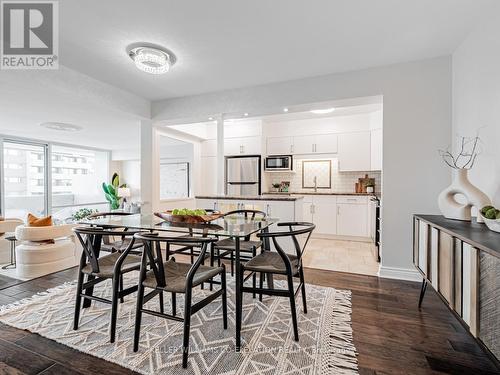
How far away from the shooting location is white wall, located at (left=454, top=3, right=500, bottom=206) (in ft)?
6.68

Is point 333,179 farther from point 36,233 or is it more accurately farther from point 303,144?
point 36,233

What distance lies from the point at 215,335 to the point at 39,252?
8.72 feet

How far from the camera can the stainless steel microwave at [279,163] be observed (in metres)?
5.82

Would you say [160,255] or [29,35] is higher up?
[29,35]

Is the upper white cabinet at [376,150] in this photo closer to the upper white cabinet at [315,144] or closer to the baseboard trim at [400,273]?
the upper white cabinet at [315,144]

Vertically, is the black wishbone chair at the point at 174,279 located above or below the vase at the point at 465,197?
below

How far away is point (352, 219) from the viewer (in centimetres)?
518

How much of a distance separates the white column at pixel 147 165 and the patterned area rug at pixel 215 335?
2.20m

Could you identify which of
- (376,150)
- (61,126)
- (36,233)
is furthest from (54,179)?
(376,150)

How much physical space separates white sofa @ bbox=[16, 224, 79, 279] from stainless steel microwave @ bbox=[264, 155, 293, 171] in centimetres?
405

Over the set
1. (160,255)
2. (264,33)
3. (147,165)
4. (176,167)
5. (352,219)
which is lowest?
(352,219)

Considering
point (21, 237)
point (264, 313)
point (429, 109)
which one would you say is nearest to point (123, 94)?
point (21, 237)

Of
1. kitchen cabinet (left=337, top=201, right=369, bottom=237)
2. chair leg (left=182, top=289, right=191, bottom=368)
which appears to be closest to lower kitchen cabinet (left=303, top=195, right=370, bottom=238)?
kitchen cabinet (left=337, top=201, right=369, bottom=237)

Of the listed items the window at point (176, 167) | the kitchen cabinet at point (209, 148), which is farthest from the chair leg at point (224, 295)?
the window at point (176, 167)
